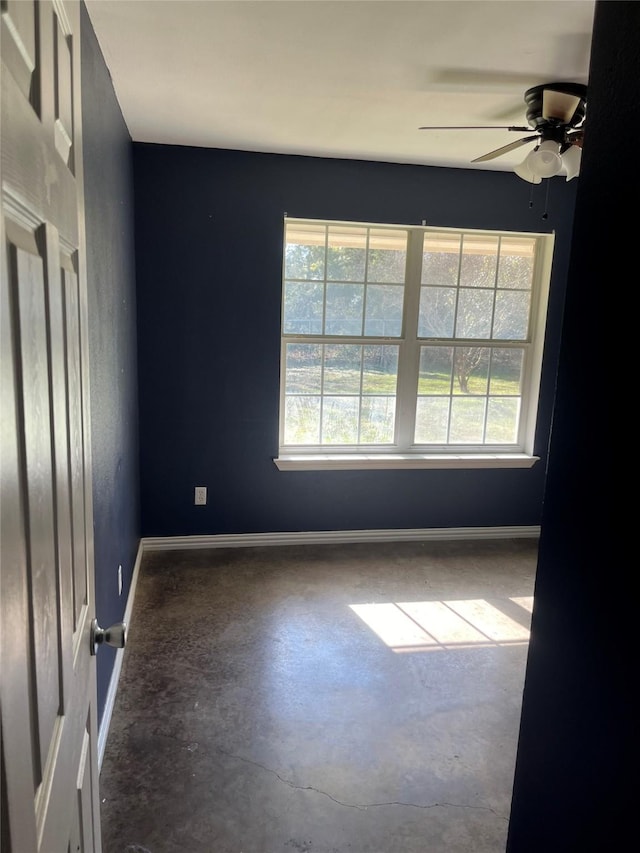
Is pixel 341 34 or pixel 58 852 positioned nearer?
pixel 58 852

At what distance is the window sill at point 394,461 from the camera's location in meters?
3.88

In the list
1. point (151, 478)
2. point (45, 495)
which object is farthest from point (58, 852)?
point (151, 478)

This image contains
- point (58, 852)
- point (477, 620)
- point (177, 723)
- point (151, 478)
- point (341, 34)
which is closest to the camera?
point (58, 852)

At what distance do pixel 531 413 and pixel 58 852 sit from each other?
3.95 meters

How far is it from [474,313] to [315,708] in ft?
9.24

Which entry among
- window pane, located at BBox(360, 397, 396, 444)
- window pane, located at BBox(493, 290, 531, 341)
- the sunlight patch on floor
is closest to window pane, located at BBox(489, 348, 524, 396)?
window pane, located at BBox(493, 290, 531, 341)

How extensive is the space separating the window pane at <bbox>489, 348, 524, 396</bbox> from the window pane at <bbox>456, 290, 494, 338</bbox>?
0.20 metres

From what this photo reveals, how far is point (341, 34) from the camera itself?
1999 millimetres

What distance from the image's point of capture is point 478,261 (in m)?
4.01

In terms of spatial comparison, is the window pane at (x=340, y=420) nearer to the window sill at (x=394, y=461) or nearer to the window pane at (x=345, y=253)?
the window sill at (x=394, y=461)

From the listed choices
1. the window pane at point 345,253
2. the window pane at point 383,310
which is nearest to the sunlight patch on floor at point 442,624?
the window pane at point 383,310

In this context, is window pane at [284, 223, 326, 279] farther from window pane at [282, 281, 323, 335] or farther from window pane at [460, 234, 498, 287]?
window pane at [460, 234, 498, 287]

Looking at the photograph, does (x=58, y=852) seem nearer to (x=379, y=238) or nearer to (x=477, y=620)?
(x=477, y=620)

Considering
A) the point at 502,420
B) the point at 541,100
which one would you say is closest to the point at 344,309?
the point at 502,420
